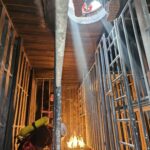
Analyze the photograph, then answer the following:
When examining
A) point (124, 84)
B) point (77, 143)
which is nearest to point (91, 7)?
point (124, 84)

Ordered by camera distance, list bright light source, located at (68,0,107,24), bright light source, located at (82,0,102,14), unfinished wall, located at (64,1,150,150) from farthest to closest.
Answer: bright light source, located at (82,0,102,14)
bright light source, located at (68,0,107,24)
unfinished wall, located at (64,1,150,150)

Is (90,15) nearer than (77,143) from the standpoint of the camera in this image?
Yes

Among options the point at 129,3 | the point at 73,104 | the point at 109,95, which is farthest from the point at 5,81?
the point at 73,104

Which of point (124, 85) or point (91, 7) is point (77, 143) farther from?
point (91, 7)

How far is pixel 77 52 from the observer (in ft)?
12.2

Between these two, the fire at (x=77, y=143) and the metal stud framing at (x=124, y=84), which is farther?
the fire at (x=77, y=143)

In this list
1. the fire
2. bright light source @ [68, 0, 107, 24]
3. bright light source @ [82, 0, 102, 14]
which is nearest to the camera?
bright light source @ [68, 0, 107, 24]

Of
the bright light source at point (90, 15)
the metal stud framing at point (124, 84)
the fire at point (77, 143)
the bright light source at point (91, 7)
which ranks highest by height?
the bright light source at point (91, 7)

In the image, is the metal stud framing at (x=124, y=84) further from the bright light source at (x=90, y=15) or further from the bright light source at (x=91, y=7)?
the bright light source at (x=91, y=7)

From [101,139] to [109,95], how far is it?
1.19 metres

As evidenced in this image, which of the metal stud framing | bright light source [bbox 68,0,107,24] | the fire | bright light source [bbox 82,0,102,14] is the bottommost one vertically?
the fire

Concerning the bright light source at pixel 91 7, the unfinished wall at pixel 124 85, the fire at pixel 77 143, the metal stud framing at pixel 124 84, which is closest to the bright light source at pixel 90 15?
the bright light source at pixel 91 7

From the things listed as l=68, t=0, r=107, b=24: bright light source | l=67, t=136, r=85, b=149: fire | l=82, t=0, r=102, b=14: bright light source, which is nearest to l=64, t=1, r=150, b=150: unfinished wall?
l=68, t=0, r=107, b=24: bright light source

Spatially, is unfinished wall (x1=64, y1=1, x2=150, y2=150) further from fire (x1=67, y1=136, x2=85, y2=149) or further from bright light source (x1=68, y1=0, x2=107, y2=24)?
fire (x1=67, y1=136, x2=85, y2=149)
